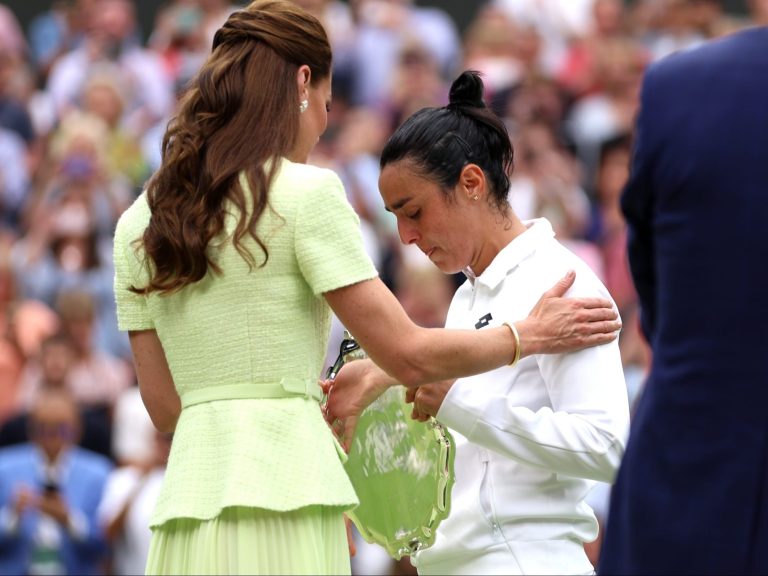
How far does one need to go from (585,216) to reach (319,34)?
5.97 m

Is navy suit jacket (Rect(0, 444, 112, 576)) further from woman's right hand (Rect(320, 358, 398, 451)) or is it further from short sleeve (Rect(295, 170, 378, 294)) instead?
short sleeve (Rect(295, 170, 378, 294))

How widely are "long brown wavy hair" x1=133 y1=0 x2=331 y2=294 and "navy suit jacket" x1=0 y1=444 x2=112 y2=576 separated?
4432 millimetres

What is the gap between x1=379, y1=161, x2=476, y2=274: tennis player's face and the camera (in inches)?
139

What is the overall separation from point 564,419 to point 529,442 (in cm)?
9

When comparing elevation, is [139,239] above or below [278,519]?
above

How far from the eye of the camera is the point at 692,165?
2.73m

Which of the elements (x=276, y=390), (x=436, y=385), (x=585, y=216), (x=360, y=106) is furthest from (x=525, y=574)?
(x=360, y=106)

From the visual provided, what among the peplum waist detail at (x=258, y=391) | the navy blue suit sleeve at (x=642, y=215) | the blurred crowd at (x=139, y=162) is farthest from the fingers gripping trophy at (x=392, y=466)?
the blurred crowd at (x=139, y=162)

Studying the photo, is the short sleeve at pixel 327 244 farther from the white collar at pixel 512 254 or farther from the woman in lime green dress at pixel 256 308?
the white collar at pixel 512 254

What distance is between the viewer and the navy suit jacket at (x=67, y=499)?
718 cm

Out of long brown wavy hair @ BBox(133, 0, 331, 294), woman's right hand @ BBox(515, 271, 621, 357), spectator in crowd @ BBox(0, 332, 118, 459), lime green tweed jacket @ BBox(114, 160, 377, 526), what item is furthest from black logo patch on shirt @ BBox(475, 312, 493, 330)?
spectator in crowd @ BBox(0, 332, 118, 459)

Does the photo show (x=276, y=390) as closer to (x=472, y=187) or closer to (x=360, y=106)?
(x=472, y=187)

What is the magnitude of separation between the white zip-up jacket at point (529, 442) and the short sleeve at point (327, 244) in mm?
491

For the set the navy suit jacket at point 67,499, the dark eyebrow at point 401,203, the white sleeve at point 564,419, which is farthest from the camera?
the navy suit jacket at point 67,499
